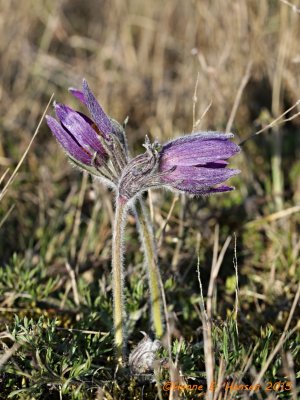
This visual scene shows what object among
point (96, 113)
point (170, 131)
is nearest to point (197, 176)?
point (96, 113)

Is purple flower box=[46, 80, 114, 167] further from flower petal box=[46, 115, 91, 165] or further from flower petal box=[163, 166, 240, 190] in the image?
flower petal box=[163, 166, 240, 190]

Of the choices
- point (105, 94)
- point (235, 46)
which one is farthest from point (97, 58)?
point (235, 46)

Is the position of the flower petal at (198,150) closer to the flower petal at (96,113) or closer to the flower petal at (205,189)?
the flower petal at (205,189)

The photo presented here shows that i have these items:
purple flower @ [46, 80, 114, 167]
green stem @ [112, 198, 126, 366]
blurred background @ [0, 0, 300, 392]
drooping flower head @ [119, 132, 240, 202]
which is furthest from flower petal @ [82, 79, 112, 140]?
blurred background @ [0, 0, 300, 392]

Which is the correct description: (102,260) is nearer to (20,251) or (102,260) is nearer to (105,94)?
(20,251)

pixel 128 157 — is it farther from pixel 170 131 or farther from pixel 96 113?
pixel 170 131
